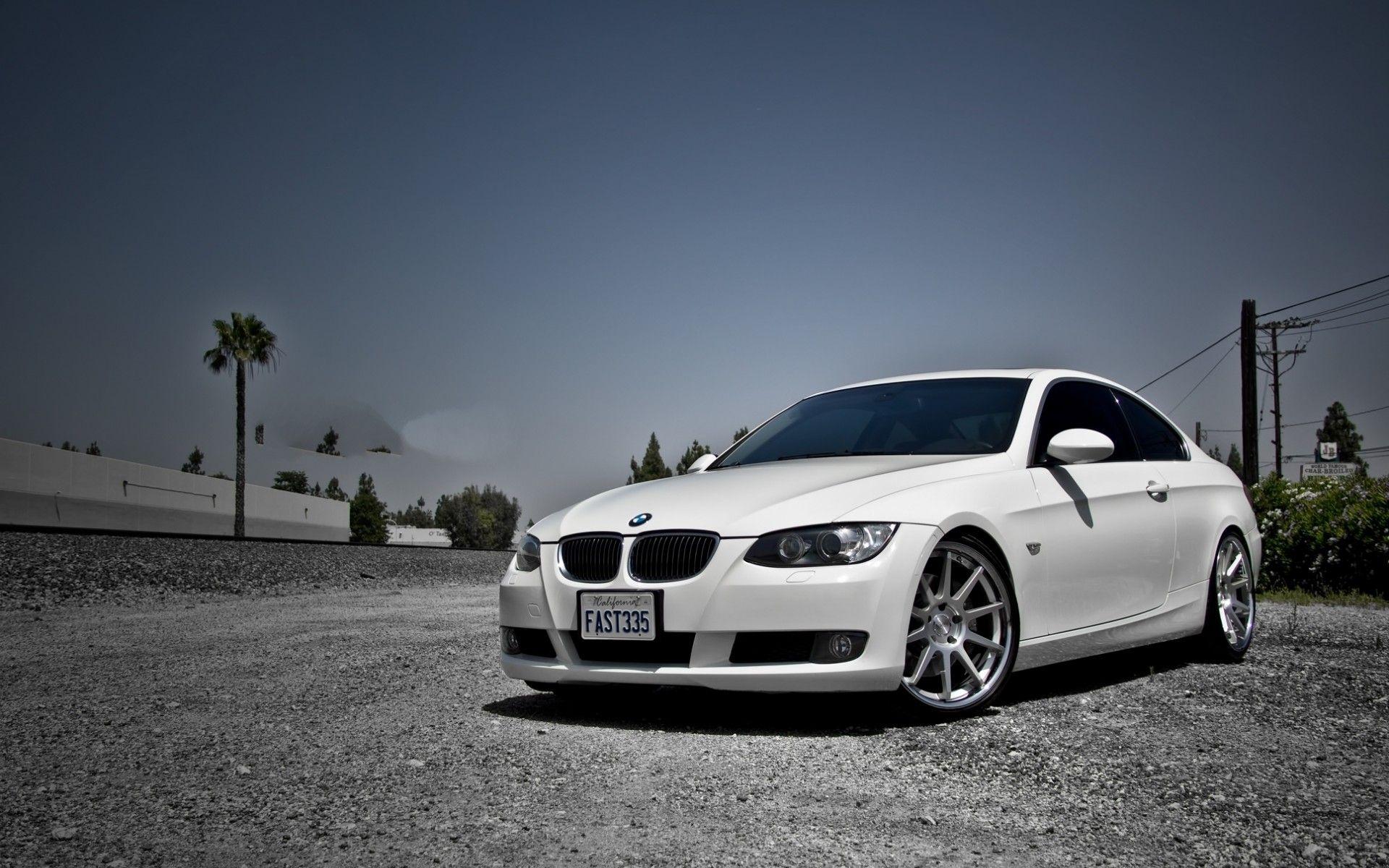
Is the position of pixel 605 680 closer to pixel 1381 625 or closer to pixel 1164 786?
pixel 1164 786

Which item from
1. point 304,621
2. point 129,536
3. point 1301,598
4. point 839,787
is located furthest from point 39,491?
point 839,787

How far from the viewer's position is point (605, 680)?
4.73 meters

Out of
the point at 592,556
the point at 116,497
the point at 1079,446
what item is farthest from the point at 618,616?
the point at 116,497

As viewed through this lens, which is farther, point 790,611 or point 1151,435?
point 1151,435

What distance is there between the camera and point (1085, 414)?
6.05 meters

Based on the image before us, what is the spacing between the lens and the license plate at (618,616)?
4555 mm

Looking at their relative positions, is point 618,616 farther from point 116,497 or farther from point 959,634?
point 116,497

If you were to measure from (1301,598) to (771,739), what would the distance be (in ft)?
31.7

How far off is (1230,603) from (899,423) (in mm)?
2433

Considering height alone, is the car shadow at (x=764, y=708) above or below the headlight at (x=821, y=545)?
below

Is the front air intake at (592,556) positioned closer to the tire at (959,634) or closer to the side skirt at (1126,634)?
the tire at (959,634)

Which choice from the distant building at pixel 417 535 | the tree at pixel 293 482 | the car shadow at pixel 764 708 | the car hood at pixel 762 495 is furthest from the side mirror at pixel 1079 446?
the distant building at pixel 417 535

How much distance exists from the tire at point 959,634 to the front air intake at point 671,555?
2.84 ft

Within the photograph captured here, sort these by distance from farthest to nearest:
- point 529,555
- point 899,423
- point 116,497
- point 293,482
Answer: point 293,482, point 116,497, point 899,423, point 529,555
